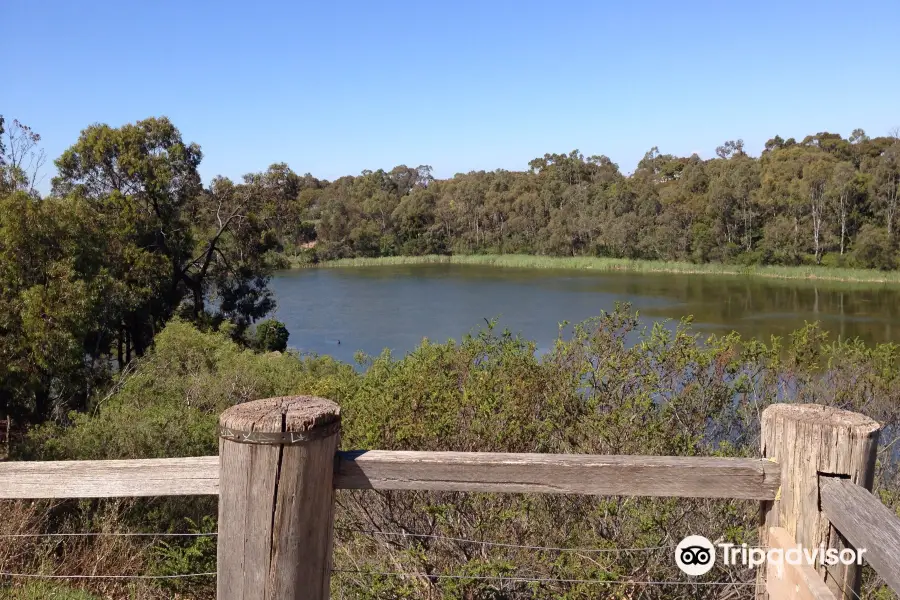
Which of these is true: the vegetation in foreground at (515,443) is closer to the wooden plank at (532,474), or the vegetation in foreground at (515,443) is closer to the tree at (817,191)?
the wooden plank at (532,474)

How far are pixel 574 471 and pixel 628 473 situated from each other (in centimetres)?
10

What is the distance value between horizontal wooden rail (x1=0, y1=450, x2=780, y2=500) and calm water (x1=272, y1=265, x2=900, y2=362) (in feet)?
46.1

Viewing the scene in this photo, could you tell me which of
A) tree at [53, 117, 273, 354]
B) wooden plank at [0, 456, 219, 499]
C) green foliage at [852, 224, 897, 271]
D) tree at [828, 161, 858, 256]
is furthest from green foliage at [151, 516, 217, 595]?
tree at [828, 161, 858, 256]

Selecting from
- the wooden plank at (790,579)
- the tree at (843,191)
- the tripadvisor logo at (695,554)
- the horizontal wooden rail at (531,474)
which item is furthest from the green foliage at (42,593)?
the tree at (843,191)

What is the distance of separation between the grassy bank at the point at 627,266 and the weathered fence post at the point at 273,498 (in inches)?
1368

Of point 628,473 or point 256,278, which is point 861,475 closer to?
point 628,473

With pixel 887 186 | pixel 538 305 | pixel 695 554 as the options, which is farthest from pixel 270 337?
pixel 887 186

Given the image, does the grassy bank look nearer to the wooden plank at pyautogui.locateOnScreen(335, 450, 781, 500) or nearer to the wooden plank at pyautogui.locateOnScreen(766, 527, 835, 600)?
the wooden plank at pyautogui.locateOnScreen(766, 527, 835, 600)

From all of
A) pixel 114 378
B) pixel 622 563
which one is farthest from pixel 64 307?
pixel 622 563

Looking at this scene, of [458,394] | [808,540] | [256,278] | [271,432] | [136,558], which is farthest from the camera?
[256,278]

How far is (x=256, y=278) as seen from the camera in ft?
58.2

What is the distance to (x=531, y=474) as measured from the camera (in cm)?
130

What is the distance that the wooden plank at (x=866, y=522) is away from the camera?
105 cm

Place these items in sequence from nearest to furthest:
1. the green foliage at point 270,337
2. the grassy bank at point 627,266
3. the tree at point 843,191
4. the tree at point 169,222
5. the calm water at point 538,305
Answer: the tree at point 169,222, the green foliage at point 270,337, the calm water at point 538,305, the grassy bank at point 627,266, the tree at point 843,191
